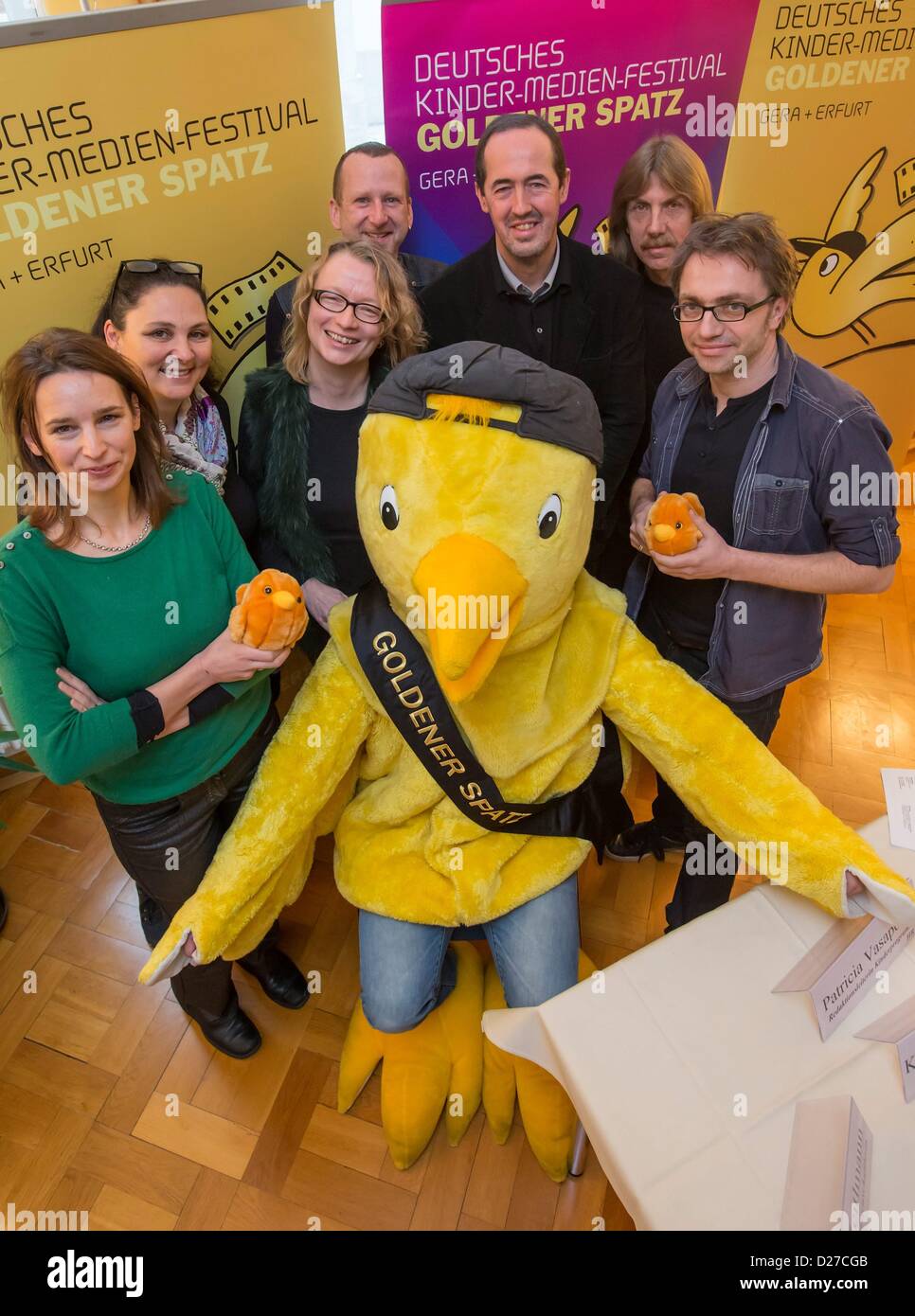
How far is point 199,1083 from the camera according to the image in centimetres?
189

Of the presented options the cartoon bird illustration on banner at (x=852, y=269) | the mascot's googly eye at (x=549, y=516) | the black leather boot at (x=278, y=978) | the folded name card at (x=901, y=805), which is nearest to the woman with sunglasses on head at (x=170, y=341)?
the mascot's googly eye at (x=549, y=516)

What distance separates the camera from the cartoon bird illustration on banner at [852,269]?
9.43 ft

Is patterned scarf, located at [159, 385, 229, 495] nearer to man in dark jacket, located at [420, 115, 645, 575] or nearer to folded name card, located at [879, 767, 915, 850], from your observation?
man in dark jacket, located at [420, 115, 645, 575]

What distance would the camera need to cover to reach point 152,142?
1787 mm

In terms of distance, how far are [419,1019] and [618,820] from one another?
590 millimetres

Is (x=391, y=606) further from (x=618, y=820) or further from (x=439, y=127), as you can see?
(x=439, y=127)

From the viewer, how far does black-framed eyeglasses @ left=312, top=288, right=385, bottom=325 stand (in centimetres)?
163

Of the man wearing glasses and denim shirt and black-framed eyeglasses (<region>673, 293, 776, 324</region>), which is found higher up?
black-framed eyeglasses (<region>673, 293, 776, 324</region>)

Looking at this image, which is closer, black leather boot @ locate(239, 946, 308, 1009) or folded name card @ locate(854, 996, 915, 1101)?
folded name card @ locate(854, 996, 915, 1101)

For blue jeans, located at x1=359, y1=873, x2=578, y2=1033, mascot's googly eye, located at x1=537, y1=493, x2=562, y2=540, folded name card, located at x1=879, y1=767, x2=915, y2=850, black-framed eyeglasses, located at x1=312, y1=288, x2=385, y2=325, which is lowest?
blue jeans, located at x1=359, y1=873, x2=578, y2=1033

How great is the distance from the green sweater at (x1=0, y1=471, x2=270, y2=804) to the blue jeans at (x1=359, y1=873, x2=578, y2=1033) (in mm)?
491

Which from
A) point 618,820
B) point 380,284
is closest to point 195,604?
point 380,284

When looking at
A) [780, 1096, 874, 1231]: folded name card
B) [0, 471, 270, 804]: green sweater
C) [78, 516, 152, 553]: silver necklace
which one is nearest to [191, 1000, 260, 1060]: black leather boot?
[0, 471, 270, 804]: green sweater

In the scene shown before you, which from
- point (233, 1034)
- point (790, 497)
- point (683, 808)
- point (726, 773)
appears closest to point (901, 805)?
point (726, 773)
